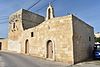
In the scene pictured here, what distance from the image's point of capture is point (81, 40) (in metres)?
22.2

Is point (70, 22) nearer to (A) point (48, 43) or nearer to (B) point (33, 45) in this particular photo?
(A) point (48, 43)

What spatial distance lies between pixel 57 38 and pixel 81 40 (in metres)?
2.95

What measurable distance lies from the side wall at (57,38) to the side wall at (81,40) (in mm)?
676

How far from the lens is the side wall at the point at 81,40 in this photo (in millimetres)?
20500

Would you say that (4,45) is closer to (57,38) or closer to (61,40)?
(57,38)

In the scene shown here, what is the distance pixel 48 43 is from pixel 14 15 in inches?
685

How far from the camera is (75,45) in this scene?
20281 millimetres

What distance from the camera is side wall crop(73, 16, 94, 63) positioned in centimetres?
2050

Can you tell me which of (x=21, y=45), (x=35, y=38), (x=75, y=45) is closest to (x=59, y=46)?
(x=75, y=45)

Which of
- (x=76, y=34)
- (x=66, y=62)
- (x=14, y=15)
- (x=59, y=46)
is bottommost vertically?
(x=66, y=62)

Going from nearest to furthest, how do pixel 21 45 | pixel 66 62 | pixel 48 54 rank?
pixel 66 62
pixel 48 54
pixel 21 45

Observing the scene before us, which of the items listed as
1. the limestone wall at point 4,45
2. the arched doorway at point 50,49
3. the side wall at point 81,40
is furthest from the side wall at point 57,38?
the limestone wall at point 4,45

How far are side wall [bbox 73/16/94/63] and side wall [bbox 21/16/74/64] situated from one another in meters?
0.68

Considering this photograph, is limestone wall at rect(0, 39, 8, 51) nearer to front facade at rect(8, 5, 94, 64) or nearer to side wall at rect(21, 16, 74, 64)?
front facade at rect(8, 5, 94, 64)
